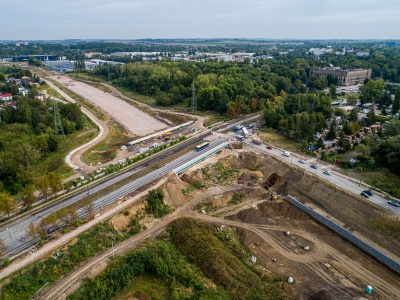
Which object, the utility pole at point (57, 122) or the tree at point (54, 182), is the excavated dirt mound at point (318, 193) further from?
the utility pole at point (57, 122)

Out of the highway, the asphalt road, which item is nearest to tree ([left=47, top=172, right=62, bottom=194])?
the highway

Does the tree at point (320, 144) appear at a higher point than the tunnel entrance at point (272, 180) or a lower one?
higher

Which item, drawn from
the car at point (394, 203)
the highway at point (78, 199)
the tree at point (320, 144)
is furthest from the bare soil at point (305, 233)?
the tree at point (320, 144)

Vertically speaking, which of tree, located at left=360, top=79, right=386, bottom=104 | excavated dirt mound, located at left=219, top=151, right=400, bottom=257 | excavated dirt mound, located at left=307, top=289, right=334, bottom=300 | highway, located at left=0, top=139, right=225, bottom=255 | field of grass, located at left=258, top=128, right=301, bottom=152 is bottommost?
excavated dirt mound, located at left=307, top=289, right=334, bottom=300

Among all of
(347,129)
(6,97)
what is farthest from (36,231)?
(6,97)

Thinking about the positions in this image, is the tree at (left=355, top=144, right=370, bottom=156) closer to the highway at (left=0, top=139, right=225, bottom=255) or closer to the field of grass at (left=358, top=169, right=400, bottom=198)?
the field of grass at (left=358, top=169, right=400, bottom=198)

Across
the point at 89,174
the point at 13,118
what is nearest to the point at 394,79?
the point at 89,174

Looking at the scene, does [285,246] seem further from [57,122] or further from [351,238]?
[57,122]
